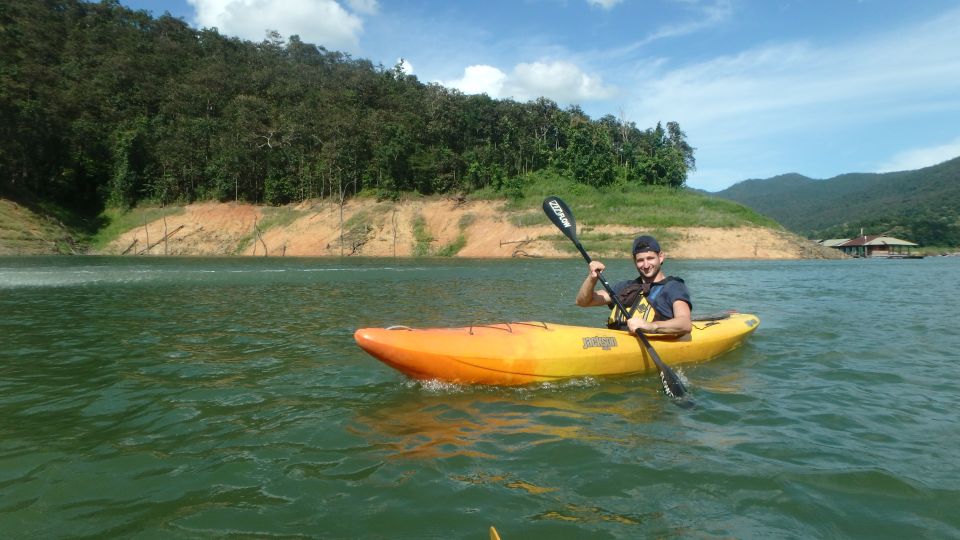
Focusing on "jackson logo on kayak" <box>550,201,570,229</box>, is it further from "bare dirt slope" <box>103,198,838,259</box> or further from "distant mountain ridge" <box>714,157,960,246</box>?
"distant mountain ridge" <box>714,157,960,246</box>

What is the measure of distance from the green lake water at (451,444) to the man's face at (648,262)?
3.84 ft

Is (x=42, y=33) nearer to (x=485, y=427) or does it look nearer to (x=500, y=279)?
(x=500, y=279)

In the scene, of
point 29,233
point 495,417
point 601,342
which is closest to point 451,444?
point 495,417

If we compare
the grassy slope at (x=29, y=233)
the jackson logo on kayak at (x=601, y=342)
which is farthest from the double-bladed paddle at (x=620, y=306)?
the grassy slope at (x=29, y=233)

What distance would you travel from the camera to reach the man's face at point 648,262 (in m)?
6.07

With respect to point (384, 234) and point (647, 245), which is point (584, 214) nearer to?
point (384, 234)

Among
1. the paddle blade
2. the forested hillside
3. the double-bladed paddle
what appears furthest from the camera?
the forested hillside

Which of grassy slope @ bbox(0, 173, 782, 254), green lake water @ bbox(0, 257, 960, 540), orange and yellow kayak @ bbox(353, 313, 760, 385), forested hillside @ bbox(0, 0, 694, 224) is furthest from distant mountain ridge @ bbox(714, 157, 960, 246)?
orange and yellow kayak @ bbox(353, 313, 760, 385)

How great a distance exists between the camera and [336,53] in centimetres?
7431

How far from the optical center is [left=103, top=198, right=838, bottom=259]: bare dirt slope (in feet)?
120

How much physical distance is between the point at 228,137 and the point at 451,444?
50.3 meters

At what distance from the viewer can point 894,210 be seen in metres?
104

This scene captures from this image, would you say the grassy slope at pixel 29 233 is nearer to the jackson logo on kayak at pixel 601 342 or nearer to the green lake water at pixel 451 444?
the green lake water at pixel 451 444

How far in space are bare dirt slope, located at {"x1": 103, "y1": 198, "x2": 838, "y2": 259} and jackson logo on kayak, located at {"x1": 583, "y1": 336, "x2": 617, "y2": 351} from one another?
2982cm
